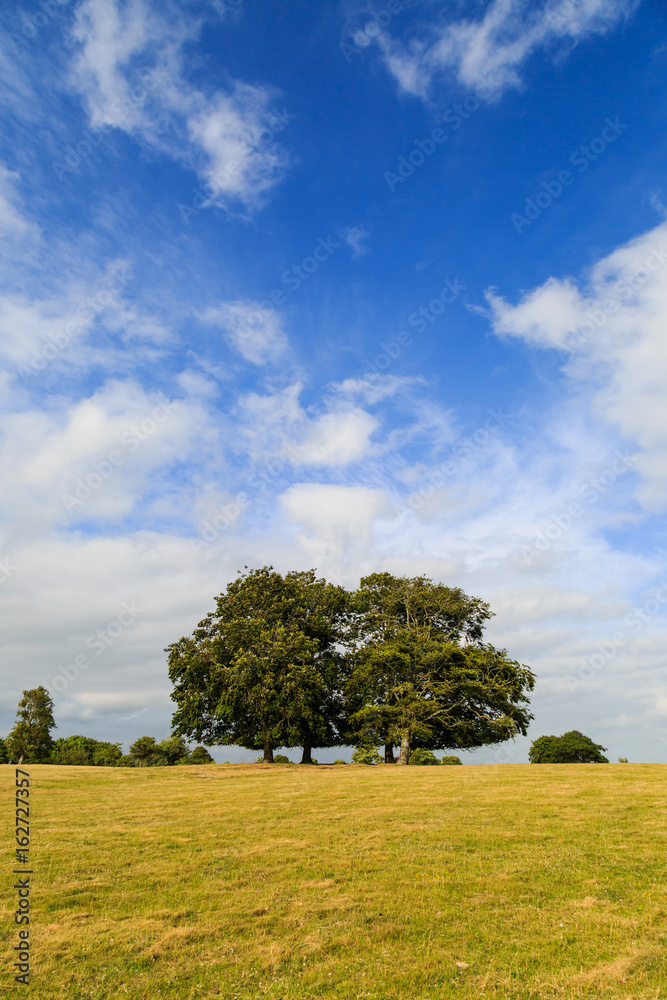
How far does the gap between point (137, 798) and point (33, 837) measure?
9.17 metres

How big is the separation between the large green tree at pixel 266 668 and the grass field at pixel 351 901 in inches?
849

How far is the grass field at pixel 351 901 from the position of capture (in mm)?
7441

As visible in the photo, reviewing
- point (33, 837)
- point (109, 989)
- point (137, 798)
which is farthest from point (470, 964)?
point (137, 798)

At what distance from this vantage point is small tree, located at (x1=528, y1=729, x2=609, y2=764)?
47594 mm

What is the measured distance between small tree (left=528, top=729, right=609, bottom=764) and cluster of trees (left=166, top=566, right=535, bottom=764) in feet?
23.3

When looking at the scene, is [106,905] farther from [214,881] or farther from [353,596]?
[353,596]

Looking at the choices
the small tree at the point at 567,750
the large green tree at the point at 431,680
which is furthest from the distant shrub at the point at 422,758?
the small tree at the point at 567,750

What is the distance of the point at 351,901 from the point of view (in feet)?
32.7

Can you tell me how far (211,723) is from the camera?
1761 inches

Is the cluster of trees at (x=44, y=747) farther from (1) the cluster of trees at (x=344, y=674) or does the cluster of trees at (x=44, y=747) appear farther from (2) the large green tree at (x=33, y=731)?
(1) the cluster of trees at (x=344, y=674)

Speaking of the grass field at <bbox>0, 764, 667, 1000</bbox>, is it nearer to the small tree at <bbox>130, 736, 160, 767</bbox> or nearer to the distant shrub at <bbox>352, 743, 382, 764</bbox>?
the distant shrub at <bbox>352, 743, 382, 764</bbox>

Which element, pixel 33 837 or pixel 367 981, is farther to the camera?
pixel 33 837

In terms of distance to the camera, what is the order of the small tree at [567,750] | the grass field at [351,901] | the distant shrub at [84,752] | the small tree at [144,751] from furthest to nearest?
the distant shrub at [84,752]
the small tree at [144,751]
the small tree at [567,750]
the grass field at [351,901]

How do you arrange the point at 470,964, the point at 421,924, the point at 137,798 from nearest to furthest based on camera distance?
1. the point at 470,964
2. the point at 421,924
3. the point at 137,798
